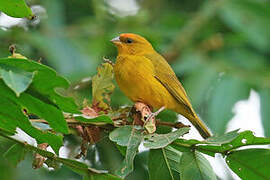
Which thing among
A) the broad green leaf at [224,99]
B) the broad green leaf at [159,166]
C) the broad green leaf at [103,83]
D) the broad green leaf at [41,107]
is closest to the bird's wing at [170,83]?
the broad green leaf at [224,99]

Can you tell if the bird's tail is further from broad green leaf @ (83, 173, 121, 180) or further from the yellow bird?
broad green leaf @ (83, 173, 121, 180)

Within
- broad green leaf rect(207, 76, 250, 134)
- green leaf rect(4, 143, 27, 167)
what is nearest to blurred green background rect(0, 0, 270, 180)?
broad green leaf rect(207, 76, 250, 134)

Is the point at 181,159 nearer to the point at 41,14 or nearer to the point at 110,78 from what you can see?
the point at 110,78

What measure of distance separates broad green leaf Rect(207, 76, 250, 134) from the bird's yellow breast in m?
0.72

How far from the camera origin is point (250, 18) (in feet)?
19.6

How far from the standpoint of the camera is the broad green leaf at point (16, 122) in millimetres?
2045

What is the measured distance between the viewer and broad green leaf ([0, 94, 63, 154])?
2.04 meters

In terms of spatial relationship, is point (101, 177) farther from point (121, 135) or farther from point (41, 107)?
A: point (41, 107)

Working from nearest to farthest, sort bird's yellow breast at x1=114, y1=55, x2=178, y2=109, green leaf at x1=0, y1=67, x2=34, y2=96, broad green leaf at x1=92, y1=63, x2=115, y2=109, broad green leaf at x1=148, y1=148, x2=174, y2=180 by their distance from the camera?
1. green leaf at x1=0, y1=67, x2=34, y2=96
2. broad green leaf at x1=148, y1=148, x2=174, y2=180
3. broad green leaf at x1=92, y1=63, x2=115, y2=109
4. bird's yellow breast at x1=114, y1=55, x2=178, y2=109

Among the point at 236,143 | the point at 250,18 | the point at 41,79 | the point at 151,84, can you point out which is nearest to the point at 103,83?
the point at 236,143

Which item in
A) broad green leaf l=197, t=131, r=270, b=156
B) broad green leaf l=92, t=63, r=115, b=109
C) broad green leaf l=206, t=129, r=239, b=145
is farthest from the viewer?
broad green leaf l=92, t=63, r=115, b=109

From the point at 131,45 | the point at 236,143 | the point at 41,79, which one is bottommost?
the point at 236,143

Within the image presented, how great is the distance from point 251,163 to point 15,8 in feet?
3.91

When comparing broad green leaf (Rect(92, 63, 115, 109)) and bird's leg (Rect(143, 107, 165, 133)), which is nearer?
bird's leg (Rect(143, 107, 165, 133))
